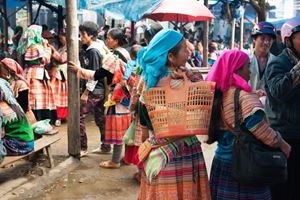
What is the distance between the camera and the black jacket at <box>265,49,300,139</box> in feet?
10.5

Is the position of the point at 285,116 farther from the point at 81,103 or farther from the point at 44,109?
the point at 44,109

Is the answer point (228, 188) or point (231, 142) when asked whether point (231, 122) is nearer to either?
point (231, 142)

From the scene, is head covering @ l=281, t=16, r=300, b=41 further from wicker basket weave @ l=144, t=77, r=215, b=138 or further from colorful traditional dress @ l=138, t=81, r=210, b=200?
colorful traditional dress @ l=138, t=81, r=210, b=200

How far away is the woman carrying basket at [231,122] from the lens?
275 centimetres

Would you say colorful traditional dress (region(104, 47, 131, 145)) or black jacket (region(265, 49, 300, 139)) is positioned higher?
black jacket (region(265, 49, 300, 139))

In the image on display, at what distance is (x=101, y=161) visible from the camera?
19.4ft

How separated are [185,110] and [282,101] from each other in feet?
2.57

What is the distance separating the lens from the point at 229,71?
114 inches

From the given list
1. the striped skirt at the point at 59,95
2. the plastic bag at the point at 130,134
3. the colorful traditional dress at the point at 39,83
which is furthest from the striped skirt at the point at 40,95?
the plastic bag at the point at 130,134

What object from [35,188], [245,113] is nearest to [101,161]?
[35,188]

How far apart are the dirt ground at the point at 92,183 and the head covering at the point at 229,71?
2.22 metres

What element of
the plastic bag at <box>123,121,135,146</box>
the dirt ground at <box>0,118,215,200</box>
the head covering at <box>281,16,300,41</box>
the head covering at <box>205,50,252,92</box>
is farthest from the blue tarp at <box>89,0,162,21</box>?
the head covering at <box>205,50,252,92</box>

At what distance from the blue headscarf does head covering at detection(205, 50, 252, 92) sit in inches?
12.9

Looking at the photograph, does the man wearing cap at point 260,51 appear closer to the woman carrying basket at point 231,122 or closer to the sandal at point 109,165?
the woman carrying basket at point 231,122
